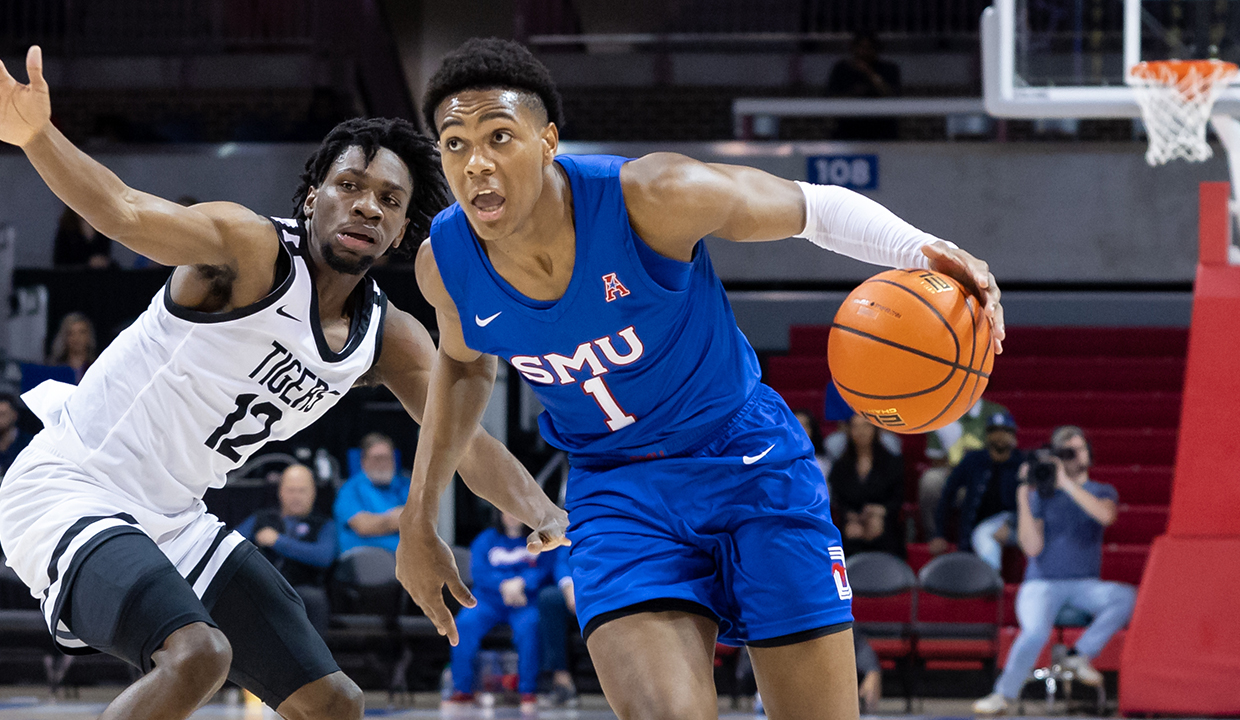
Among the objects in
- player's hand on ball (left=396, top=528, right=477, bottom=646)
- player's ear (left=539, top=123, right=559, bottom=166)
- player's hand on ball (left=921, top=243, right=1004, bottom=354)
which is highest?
player's ear (left=539, top=123, right=559, bottom=166)

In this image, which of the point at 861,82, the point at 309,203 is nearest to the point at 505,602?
the point at 309,203

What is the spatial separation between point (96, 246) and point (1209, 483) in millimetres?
9168

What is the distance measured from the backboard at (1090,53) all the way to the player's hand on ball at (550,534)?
18.8 ft

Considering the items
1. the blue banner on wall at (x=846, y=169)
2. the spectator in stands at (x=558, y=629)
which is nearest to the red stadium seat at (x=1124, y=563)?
the spectator in stands at (x=558, y=629)

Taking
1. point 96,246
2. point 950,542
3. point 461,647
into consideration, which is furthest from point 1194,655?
point 96,246

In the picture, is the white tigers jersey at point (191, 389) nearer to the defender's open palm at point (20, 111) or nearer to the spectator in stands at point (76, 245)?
the defender's open palm at point (20, 111)

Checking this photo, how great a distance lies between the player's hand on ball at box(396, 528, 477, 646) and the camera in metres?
3.51

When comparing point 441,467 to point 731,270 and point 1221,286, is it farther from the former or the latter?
point 731,270

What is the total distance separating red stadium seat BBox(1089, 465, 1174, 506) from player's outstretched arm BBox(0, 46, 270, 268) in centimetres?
860

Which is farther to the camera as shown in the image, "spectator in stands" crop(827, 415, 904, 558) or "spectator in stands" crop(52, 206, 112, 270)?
"spectator in stands" crop(52, 206, 112, 270)

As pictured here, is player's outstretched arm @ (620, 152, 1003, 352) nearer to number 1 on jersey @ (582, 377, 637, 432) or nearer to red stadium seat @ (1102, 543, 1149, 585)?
number 1 on jersey @ (582, 377, 637, 432)

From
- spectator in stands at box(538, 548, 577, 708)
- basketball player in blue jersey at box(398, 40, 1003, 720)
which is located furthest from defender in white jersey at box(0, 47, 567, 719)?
spectator in stands at box(538, 548, 577, 708)

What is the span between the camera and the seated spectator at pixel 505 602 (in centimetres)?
845

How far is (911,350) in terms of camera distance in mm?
3334
